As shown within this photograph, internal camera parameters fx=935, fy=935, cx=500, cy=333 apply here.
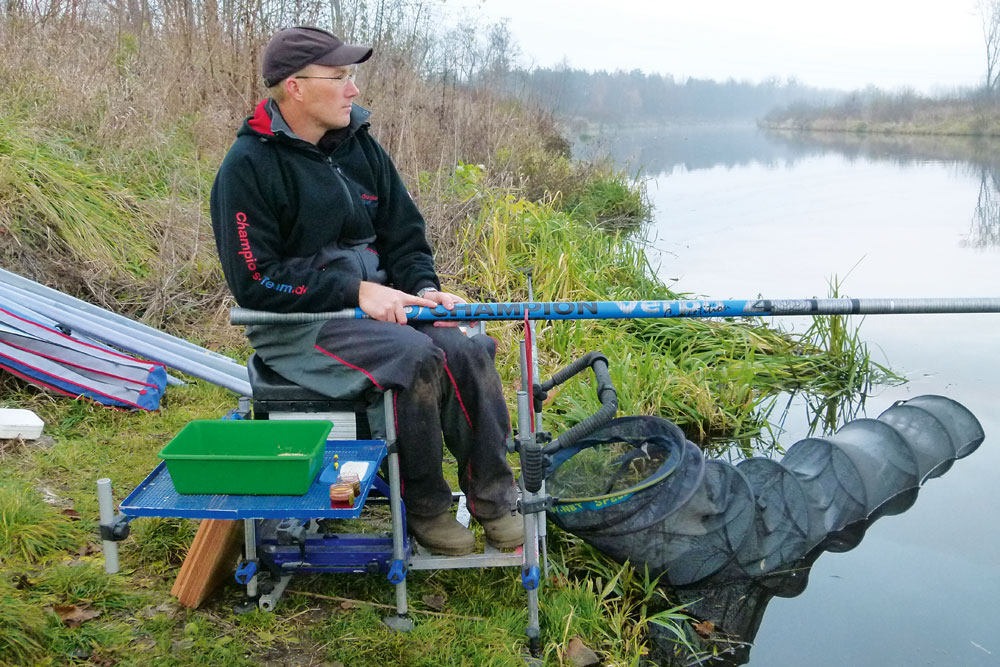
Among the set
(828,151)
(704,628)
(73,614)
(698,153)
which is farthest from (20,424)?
(828,151)

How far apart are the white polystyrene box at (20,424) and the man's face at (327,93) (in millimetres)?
1839

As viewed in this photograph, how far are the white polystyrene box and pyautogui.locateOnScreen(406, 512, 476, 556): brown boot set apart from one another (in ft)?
5.92

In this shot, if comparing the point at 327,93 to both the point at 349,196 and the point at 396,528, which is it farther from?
the point at 396,528

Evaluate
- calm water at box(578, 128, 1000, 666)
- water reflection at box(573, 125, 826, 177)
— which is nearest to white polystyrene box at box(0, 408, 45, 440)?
calm water at box(578, 128, 1000, 666)

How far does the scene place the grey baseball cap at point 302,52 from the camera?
2760 millimetres

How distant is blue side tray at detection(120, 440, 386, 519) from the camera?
7.46ft

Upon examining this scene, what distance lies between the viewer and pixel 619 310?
2672 mm

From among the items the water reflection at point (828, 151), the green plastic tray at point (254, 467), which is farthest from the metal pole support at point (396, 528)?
the water reflection at point (828, 151)

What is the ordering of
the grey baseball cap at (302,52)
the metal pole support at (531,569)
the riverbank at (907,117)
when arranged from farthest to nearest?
1. the riverbank at (907,117)
2. the grey baseball cap at (302,52)
3. the metal pole support at (531,569)

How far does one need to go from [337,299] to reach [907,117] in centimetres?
3354

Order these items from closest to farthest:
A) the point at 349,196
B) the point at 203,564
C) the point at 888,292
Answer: the point at 203,564, the point at 349,196, the point at 888,292

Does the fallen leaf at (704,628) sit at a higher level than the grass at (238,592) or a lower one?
lower

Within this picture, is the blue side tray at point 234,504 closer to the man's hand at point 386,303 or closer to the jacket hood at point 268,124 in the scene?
the man's hand at point 386,303

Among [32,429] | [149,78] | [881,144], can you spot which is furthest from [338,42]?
[881,144]
